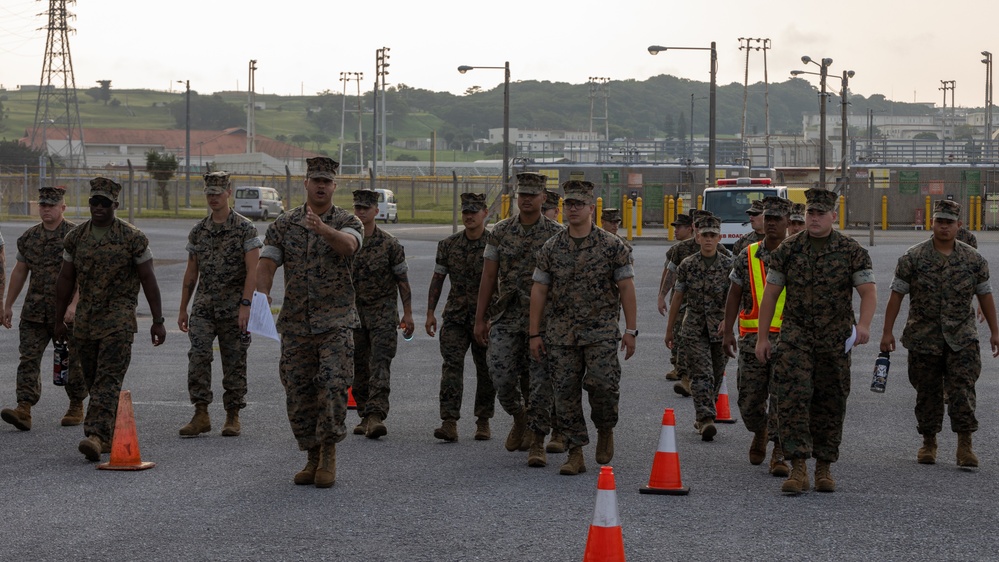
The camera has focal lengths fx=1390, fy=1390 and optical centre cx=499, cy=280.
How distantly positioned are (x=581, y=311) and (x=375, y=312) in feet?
7.17

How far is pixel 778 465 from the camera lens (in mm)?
9203

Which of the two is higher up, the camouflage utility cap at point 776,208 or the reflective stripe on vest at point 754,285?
the camouflage utility cap at point 776,208

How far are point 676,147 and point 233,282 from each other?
187 ft

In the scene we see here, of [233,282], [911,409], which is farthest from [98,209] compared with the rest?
[911,409]

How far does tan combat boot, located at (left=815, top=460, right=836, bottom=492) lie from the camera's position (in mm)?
8641

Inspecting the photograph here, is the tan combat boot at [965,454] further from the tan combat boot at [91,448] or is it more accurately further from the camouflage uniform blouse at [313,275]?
the tan combat boot at [91,448]

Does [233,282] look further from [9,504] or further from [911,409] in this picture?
[911,409]

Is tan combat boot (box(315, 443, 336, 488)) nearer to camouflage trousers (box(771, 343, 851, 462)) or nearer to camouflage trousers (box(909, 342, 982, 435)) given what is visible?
camouflage trousers (box(771, 343, 851, 462))

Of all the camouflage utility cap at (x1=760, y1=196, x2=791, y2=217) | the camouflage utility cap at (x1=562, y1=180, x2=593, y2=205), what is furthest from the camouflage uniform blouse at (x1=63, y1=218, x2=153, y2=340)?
the camouflage utility cap at (x1=760, y1=196, x2=791, y2=217)

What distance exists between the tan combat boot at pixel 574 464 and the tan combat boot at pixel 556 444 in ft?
1.68

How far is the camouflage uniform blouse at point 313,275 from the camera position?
349 inches

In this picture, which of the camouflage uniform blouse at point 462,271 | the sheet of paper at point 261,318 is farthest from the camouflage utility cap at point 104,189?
the camouflage uniform blouse at point 462,271

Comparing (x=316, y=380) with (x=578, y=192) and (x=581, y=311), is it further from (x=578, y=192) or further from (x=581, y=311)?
(x=578, y=192)

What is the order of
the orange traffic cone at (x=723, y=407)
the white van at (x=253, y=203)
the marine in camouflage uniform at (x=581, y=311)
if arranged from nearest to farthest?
the marine in camouflage uniform at (x=581, y=311), the orange traffic cone at (x=723, y=407), the white van at (x=253, y=203)
